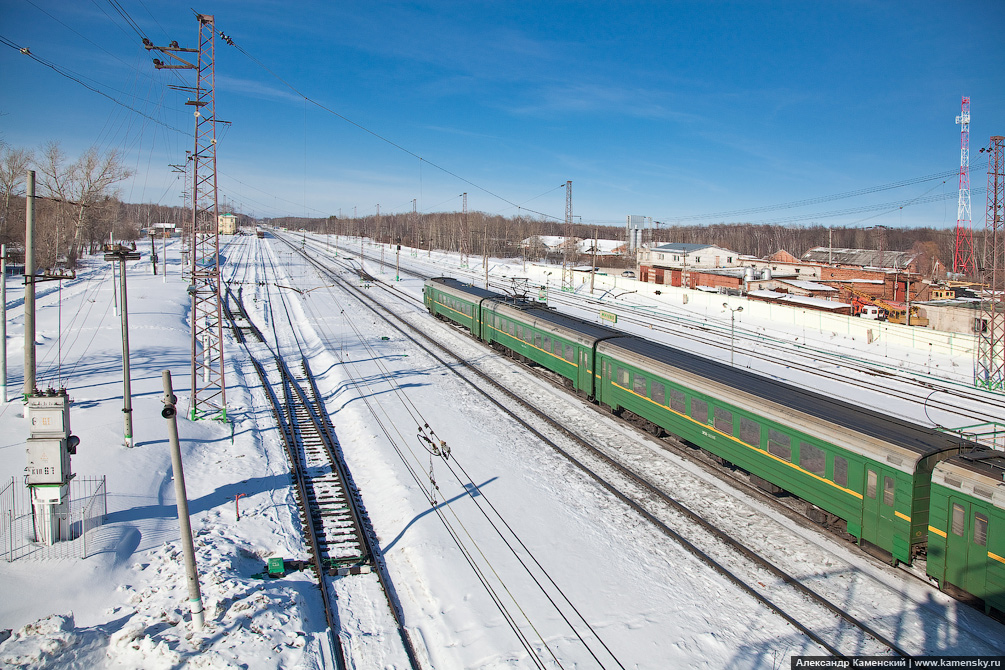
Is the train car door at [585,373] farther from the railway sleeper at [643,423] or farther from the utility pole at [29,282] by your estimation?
the utility pole at [29,282]

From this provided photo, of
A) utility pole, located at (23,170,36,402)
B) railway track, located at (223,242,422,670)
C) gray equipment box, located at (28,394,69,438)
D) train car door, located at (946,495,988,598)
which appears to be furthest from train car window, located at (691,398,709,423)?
utility pole, located at (23,170,36,402)

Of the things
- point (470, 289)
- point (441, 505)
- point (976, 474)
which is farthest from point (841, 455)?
point (470, 289)

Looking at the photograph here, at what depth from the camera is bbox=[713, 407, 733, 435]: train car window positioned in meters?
14.3

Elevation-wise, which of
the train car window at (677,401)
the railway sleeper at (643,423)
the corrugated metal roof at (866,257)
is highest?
the corrugated metal roof at (866,257)

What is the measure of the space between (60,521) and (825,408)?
50.7ft

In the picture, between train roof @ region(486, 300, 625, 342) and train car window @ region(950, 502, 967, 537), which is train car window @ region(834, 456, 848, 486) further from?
train roof @ region(486, 300, 625, 342)

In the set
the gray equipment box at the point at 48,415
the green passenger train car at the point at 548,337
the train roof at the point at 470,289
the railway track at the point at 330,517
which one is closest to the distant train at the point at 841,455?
the green passenger train car at the point at 548,337

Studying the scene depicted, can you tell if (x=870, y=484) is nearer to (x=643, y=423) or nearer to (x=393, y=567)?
(x=643, y=423)

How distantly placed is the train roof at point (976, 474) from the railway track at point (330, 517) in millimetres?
8860

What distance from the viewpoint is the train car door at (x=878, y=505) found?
1066cm

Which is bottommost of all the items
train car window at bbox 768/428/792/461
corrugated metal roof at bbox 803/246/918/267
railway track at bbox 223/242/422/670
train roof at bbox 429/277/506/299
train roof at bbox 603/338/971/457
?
railway track at bbox 223/242/422/670

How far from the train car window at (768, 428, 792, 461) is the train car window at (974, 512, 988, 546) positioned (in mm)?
3642

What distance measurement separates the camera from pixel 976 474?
9320 mm

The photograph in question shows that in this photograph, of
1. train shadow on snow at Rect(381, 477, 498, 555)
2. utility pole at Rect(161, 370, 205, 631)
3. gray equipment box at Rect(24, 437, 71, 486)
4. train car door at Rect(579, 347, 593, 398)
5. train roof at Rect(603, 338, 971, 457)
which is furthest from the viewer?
train car door at Rect(579, 347, 593, 398)
